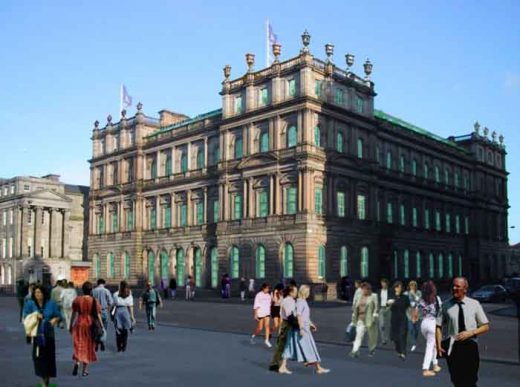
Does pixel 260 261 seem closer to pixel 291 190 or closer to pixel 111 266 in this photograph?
pixel 291 190

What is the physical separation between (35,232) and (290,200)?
48.3 metres

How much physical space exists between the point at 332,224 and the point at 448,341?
42883 mm

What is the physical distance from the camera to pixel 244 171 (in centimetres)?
5447

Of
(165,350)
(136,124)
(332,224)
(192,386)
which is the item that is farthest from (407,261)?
(192,386)

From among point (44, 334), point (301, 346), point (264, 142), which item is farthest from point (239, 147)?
point (44, 334)

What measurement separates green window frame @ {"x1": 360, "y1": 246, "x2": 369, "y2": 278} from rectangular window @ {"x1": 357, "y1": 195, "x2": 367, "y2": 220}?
8.52ft

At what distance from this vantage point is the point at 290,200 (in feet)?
168

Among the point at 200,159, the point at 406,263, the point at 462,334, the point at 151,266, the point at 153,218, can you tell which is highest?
the point at 200,159

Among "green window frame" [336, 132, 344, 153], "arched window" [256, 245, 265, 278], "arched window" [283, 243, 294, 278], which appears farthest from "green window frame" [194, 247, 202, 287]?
"green window frame" [336, 132, 344, 153]

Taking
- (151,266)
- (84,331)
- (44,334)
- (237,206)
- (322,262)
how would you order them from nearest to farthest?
(44,334)
(84,331)
(322,262)
(237,206)
(151,266)

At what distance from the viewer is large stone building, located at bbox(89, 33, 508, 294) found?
5091 cm

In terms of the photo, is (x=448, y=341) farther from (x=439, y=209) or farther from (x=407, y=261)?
(x=439, y=209)

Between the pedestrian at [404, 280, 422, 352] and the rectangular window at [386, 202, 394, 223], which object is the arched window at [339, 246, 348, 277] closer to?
the rectangular window at [386, 202, 394, 223]

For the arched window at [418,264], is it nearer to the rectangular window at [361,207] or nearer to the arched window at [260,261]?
the rectangular window at [361,207]
